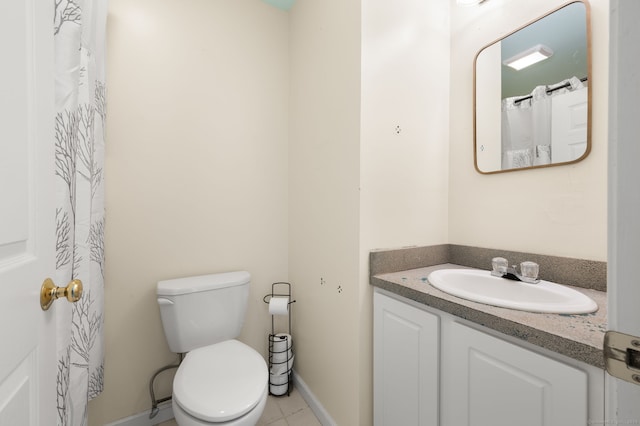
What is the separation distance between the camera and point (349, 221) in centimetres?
122

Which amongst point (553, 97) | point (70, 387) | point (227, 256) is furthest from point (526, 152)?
point (70, 387)

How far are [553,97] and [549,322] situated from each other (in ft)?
3.02

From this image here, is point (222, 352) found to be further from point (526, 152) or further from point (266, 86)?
point (526, 152)

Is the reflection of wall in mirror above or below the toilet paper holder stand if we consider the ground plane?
above

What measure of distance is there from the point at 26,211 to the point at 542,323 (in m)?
1.20

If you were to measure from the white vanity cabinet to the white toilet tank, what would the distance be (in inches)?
29.6

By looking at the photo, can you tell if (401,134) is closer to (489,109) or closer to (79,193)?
(489,109)

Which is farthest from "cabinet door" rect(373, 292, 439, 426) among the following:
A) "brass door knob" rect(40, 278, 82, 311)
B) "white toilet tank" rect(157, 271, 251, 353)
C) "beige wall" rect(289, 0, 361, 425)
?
"brass door knob" rect(40, 278, 82, 311)

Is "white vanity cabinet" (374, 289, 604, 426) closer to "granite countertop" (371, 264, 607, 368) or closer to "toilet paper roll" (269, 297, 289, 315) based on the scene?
"granite countertop" (371, 264, 607, 368)

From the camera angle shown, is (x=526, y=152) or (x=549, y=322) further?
(x=526, y=152)

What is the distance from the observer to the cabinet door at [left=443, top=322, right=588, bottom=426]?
2.06 feet

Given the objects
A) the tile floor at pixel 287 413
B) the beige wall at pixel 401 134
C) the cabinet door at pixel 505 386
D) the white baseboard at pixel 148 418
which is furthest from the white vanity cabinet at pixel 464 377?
the white baseboard at pixel 148 418

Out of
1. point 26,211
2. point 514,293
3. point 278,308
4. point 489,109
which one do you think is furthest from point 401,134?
point 26,211

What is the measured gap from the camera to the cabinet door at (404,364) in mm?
944
